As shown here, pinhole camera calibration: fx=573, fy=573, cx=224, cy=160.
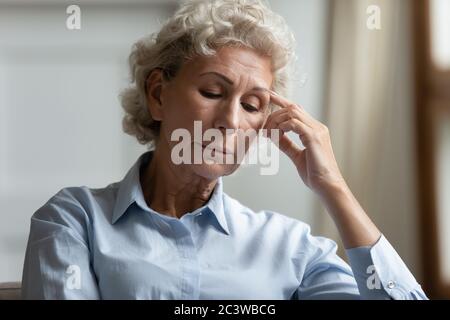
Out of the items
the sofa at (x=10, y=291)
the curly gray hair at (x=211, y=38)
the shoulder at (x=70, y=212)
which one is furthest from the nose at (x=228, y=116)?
the sofa at (x=10, y=291)

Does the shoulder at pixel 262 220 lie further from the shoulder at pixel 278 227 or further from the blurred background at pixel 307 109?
the blurred background at pixel 307 109

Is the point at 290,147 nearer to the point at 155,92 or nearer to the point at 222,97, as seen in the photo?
the point at 222,97

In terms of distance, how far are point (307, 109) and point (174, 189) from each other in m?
0.47

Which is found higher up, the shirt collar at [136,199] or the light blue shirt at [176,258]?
the shirt collar at [136,199]

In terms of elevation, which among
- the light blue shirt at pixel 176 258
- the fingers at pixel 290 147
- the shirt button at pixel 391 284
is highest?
the fingers at pixel 290 147

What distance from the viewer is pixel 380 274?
1.05 meters

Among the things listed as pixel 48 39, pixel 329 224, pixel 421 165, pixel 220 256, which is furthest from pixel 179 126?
pixel 421 165

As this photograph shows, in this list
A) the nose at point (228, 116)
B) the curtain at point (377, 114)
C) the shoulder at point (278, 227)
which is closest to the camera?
the nose at point (228, 116)

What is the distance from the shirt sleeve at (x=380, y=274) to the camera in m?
1.05

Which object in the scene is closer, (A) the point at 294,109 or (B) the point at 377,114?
(A) the point at 294,109

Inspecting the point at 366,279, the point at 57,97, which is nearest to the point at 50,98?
the point at 57,97

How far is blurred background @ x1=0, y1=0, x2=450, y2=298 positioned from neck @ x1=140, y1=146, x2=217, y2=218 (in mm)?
198
